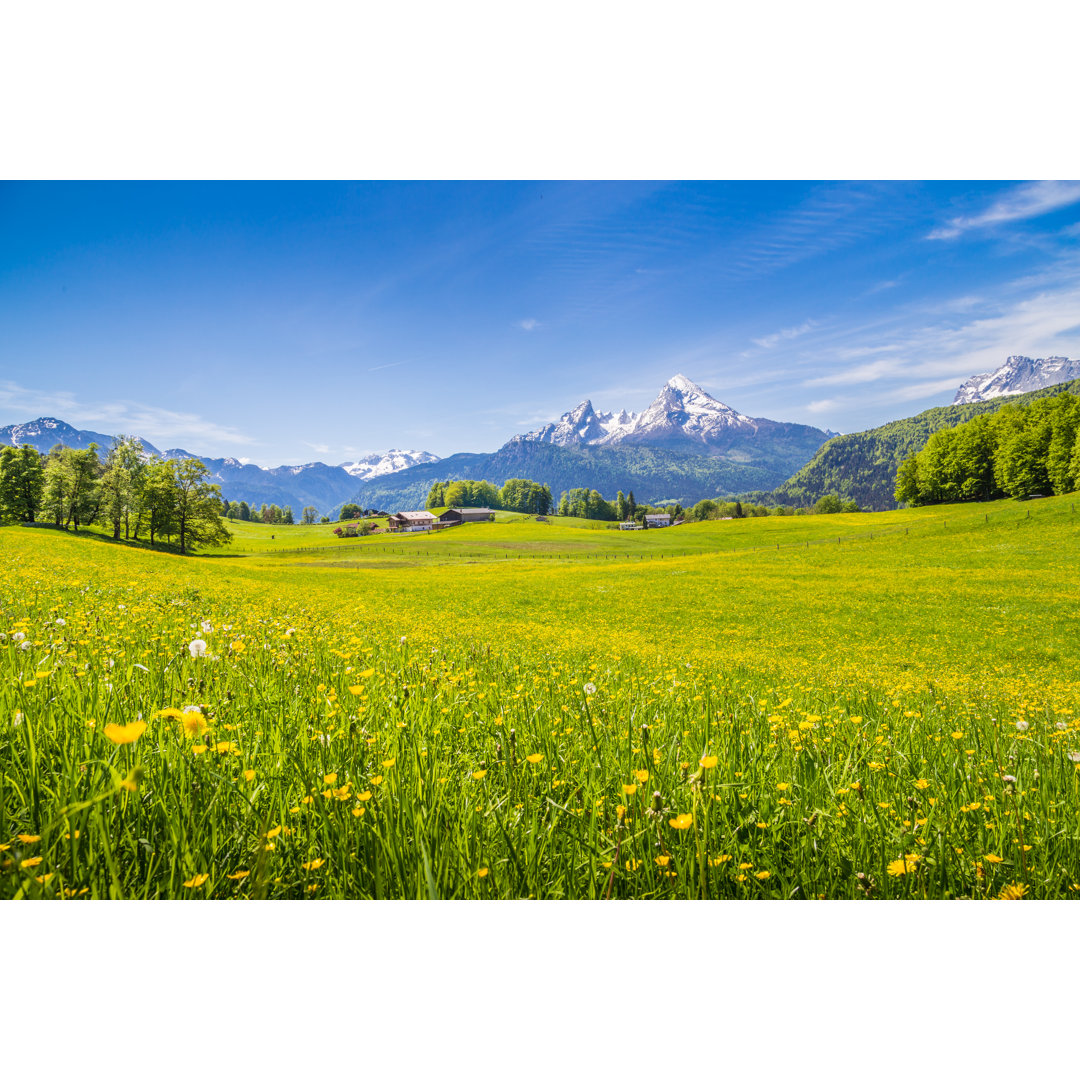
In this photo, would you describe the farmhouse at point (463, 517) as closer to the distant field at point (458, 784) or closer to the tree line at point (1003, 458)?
the tree line at point (1003, 458)

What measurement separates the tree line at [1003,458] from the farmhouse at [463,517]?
3797 inches

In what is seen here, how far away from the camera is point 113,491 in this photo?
51844mm

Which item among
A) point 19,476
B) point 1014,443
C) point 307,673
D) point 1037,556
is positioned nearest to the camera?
point 307,673

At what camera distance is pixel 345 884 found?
1.53 m

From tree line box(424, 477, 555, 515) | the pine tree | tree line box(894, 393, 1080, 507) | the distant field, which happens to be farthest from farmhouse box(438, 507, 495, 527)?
the distant field

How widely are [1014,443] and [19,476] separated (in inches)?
4401

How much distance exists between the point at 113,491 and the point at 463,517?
9292 centimetres

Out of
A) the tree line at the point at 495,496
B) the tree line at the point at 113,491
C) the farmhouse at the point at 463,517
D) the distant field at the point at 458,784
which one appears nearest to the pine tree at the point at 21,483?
the tree line at the point at 113,491

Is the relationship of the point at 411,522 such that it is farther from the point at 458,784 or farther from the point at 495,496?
the point at 458,784

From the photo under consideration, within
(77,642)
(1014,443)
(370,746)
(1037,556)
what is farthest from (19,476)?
(1014,443)

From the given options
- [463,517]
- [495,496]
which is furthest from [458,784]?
[495,496]

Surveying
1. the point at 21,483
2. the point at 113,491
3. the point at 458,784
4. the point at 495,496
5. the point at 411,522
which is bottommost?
the point at 458,784

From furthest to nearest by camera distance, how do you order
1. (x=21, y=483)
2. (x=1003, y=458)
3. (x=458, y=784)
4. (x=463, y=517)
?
1. (x=463, y=517)
2. (x=1003, y=458)
3. (x=21, y=483)
4. (x=458, y=784)

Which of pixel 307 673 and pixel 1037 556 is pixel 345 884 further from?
pixel 1037 556
